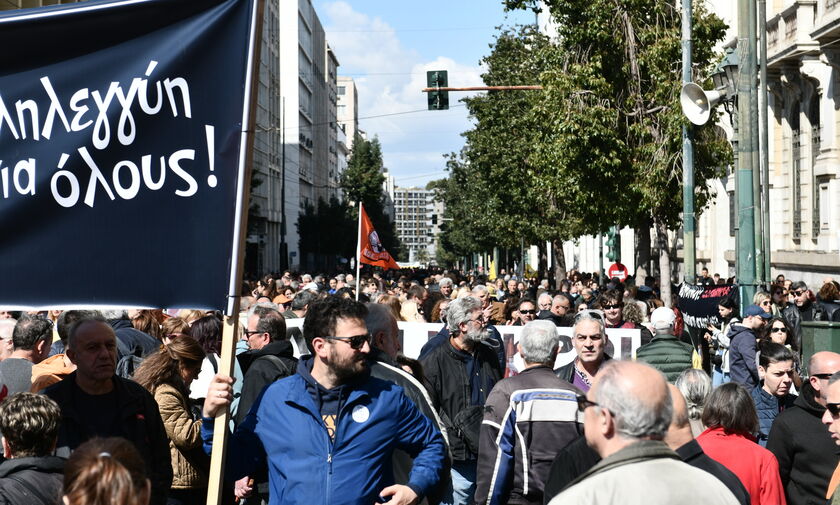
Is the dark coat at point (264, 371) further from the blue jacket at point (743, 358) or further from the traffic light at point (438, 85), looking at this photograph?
the traffic light at point (438, 85)

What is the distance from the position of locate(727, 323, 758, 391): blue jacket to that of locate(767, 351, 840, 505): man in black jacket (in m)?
3.75

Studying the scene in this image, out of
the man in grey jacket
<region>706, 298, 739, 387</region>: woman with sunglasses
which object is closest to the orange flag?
<region>706, 298, 739, 387</region>: woman with sunglasses

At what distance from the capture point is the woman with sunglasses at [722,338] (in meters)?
11.9

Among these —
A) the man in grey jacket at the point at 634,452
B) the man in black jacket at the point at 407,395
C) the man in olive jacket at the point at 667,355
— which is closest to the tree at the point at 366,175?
the man in olive jacket at the point at 667,355

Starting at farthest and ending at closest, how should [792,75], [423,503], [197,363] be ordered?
1. [792,75]
2. [197,363]
3. [423,503]

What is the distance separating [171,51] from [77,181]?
68 centimetres

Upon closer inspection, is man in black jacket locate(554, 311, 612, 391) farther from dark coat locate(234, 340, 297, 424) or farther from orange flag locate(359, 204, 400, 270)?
orange flag locate(359, 204, 400, 270)

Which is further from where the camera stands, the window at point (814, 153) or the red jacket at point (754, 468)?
the window at point (814, 153)

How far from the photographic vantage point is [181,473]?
241 inches

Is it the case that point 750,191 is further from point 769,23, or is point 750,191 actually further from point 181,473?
point 769,23

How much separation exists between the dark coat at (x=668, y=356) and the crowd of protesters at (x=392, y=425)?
126 centimetres

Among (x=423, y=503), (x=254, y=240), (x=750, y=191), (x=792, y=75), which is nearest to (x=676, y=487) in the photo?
(x=423, y=503)

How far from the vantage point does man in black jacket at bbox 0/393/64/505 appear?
4246 millimetres

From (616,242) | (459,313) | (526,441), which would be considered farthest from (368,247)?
(616,242)
